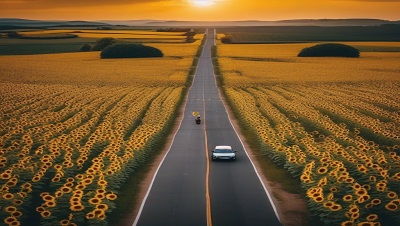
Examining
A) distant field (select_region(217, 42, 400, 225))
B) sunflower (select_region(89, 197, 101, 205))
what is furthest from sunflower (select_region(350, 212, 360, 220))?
sunflower (select_region(89, 197, 101, 205))

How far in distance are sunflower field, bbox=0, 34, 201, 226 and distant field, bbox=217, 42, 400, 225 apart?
8119 millimetres

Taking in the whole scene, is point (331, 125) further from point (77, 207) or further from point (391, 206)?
point (77, 207)

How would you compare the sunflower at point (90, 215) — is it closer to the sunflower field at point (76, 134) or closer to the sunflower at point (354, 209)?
the sunflower field at point (76, 134)

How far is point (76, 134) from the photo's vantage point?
1415 inches

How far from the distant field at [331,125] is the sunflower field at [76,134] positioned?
26.6 ft

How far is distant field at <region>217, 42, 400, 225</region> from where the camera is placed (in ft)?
68.2

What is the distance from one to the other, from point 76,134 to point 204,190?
12.8 metres

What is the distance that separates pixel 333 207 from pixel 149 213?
24.5 feet

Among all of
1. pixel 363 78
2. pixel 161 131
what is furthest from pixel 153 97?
pixel 363 78

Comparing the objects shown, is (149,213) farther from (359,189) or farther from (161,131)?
(161,131)

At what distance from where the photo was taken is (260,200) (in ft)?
81.0

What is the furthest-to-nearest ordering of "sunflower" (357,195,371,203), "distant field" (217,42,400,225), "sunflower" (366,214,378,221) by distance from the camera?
"distant field" (217,42,400,225)
"sunflower" (357,195,371,203)
"sunflower" (366,214,378,221)

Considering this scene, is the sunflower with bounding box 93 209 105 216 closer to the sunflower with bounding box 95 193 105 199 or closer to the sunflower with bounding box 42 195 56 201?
the sunflower with bounding box 95 193 105 199

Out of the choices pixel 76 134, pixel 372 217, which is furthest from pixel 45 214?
pixel 76 134
